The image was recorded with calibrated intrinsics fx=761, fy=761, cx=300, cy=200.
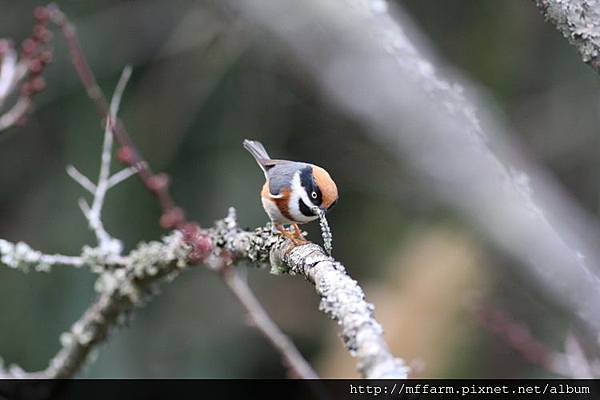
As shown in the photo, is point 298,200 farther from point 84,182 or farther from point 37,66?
point 37,66

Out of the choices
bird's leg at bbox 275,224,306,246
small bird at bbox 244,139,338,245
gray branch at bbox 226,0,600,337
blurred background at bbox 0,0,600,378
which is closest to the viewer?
bird's leg at bbox 275,224,306,246

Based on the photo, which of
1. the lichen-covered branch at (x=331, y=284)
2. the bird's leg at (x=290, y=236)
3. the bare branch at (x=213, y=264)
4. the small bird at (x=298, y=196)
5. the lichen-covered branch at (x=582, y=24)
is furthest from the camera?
the small bird at (x=298, y=196)

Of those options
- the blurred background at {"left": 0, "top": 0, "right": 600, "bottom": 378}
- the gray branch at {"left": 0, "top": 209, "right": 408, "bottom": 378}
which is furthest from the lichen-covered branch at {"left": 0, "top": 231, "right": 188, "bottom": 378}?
the blurred background at {"left": 0, "top": 0, "right": 600, "bottom": 378}

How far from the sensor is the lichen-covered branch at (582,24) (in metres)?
1.55

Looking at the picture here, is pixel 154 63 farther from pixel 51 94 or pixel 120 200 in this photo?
pixel 120 200

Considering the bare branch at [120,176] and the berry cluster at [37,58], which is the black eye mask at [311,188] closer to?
the bare branch at [120,176]

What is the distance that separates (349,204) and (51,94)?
2198 mm

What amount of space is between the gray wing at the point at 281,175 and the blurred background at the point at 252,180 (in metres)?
2.48

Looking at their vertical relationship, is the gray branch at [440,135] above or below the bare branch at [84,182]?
above

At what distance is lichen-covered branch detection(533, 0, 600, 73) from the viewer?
5.09 ft

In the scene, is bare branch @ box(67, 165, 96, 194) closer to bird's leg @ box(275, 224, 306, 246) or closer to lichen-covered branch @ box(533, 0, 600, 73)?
bird's leg @ box(275, 224, 306, 246)

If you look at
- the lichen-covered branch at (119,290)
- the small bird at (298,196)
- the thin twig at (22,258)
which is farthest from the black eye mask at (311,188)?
the thin twig at (22,258)

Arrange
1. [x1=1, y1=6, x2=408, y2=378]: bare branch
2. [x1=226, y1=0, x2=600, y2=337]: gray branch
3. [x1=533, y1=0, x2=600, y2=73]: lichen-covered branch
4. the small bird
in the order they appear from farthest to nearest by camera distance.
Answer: [x1=226, y1=0, x2=600, y2=337]: gray branch, the small bird, [x1=533, y1=0, x2=600, y2=73]: lichen-covered branch, [x1=1, y1=6, x2=408, y2=378]: bare branch

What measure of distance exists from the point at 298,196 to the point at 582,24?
76 cm
